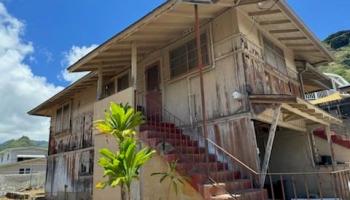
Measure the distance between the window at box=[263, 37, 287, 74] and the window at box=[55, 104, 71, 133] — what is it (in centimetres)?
1115

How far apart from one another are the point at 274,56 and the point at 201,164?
540cm

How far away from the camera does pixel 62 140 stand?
53.5ft

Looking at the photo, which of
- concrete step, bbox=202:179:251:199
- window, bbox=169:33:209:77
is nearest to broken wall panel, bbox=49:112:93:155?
window, bbox=169:33:209:77

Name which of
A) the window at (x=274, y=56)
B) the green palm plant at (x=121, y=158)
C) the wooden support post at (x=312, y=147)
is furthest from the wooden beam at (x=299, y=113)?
the green palm plant at (x=121, y=158)

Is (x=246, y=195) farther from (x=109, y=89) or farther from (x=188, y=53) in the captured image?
(x=109, y=89)

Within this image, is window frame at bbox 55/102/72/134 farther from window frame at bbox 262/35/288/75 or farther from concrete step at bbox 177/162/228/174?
window frame at bbox 262/35/288/75

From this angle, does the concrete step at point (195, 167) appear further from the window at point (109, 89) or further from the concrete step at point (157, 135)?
the window at point (109, 89)

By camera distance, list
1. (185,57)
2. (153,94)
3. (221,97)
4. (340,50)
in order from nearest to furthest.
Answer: (221,97) → (185,57) → (153,94) → (340,50)

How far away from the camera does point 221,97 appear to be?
848cm

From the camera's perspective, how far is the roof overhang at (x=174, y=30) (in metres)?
8.12

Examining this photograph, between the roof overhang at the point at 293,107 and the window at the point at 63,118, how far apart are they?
1144 centimetres

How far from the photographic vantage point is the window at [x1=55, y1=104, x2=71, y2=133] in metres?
16.1

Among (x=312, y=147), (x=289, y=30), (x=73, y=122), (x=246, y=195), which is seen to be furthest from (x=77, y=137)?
(x=289, y=30)

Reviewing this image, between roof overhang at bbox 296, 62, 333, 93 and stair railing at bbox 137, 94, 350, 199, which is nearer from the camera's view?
stair railing at bbox 137, 94, 350, 199
